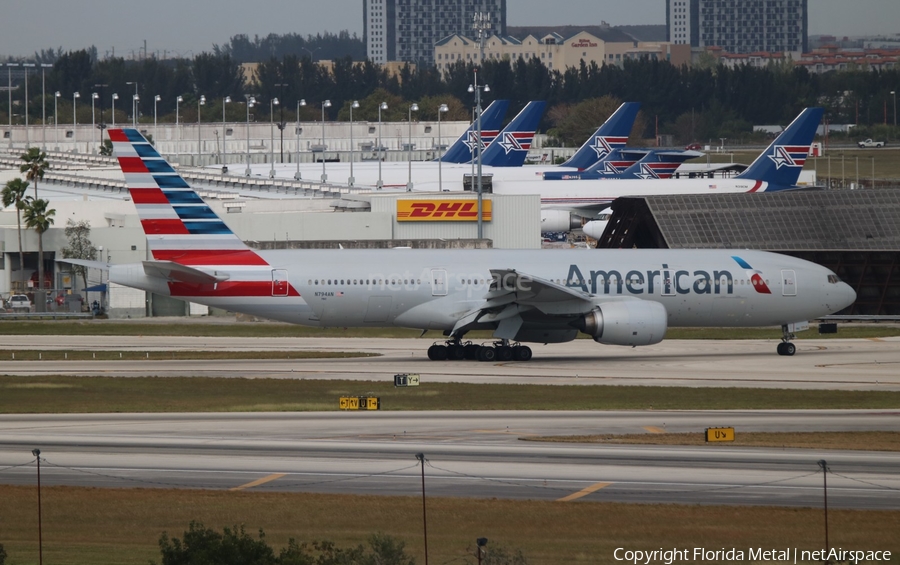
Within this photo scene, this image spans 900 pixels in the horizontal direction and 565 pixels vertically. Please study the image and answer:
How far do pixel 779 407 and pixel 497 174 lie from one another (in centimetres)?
7959

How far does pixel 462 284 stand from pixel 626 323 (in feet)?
20.0

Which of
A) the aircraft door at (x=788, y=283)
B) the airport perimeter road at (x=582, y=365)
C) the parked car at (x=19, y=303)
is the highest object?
the aircraft door at (x=788, y=283)

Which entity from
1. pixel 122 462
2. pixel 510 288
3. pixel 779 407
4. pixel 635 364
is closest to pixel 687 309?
pixel 635 364

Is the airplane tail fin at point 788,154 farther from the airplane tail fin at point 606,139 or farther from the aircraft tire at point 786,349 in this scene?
the aircraft tire at point 786,349

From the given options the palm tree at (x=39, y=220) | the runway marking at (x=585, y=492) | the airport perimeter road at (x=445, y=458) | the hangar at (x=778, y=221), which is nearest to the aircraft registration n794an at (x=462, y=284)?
the airport perimeter road at (x=445, y=458)

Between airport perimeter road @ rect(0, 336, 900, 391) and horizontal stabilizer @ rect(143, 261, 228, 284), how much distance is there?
9.90 feet

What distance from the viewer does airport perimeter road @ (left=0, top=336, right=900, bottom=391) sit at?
38.9 metres

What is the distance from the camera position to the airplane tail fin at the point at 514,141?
423ft

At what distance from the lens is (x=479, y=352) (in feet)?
145

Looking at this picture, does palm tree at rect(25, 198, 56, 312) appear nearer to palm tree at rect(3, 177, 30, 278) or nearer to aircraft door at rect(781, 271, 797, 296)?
palm tree at rect(3, 177, 30, 278)

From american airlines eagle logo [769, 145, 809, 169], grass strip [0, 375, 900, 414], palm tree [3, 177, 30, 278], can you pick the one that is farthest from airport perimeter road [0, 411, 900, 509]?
american airlines eagle logo [769, 145, 809, 169]

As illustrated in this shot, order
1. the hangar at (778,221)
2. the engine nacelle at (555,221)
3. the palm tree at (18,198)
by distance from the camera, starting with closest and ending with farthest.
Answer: the hangar at (778,221), the palm tree at (18,198), the engine nacelle at (555,221)

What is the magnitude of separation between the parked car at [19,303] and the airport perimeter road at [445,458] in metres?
39.6

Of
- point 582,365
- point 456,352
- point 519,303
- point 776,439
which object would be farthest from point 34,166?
point 776,439
